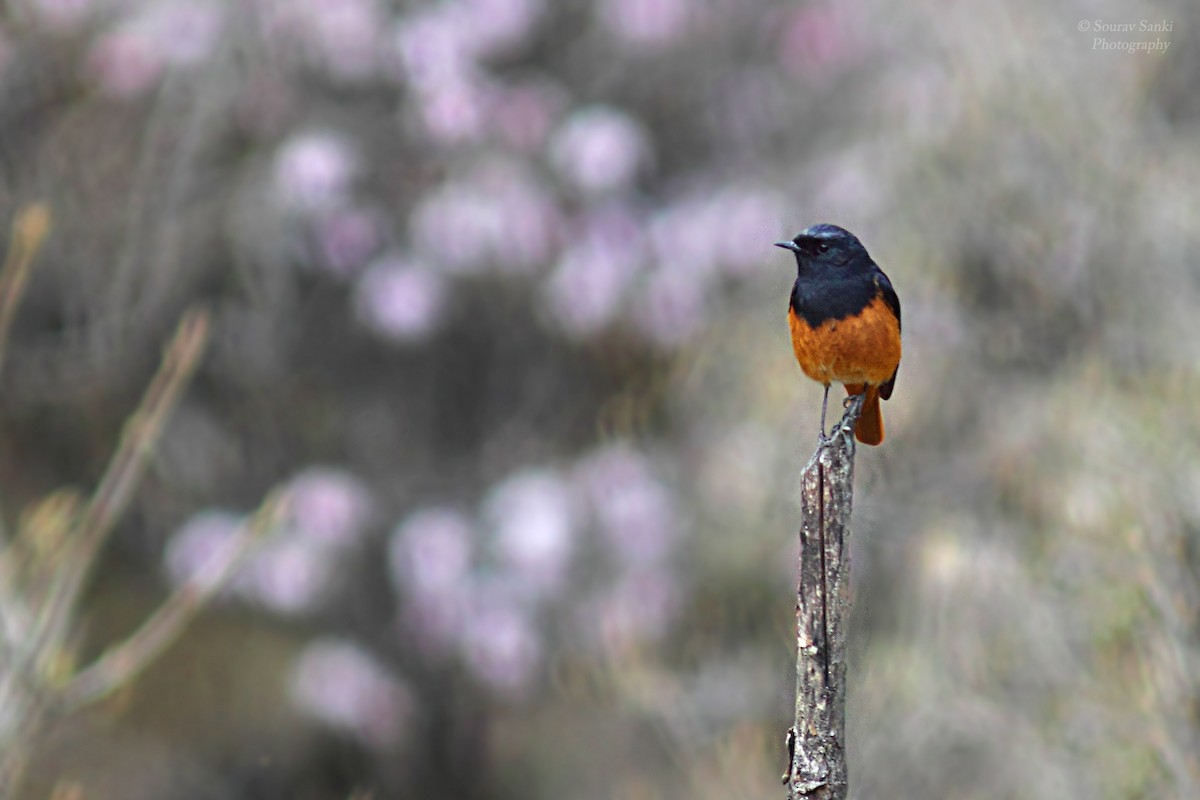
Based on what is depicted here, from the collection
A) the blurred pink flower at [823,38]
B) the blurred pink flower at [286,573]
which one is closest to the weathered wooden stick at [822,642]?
the blurred pink flower at [286,573]

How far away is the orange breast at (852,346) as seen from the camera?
2389mm

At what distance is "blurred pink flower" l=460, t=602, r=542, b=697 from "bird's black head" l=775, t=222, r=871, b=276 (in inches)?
185

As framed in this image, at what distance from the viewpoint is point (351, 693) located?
7.00 m

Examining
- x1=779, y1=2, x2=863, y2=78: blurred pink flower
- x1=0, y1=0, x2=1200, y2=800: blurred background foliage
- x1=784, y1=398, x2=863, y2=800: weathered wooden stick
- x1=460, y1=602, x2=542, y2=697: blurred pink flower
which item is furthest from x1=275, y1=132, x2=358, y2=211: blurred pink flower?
x1=784, y1=398, x2=863, y2=800: weathered wooden stick

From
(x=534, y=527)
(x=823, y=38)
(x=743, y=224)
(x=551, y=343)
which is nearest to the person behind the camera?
(x=534, y=527)

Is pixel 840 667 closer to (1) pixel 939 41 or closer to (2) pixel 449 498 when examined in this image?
(1) pixel 939 41

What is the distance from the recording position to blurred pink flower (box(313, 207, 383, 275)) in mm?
6934

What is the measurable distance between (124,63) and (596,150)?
2.32 m

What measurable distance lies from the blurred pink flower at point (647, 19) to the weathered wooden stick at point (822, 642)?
5302 millimetres

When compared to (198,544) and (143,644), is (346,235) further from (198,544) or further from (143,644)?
(143,644)

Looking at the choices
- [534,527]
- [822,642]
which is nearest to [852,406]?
[822,642]

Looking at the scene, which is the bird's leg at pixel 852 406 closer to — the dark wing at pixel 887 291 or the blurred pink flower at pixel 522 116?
the dark wing at pixel 887 291

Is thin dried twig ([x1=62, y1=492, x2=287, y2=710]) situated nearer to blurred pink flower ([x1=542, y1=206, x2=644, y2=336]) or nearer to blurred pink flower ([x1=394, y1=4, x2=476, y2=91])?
blurred pink flower ([x1=542, y1=206, x2=644, y2=336])

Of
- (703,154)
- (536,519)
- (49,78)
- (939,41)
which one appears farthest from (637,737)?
(49,78)
